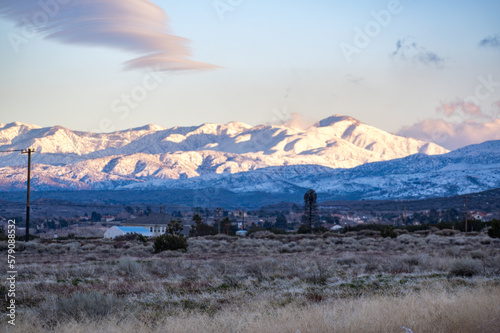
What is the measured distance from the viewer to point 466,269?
22234 millimetres

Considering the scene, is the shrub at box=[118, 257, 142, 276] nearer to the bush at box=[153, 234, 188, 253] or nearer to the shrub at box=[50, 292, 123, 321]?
the shrub at box=[50, 292, 123, 321]

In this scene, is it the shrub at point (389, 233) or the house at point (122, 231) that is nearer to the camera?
the shrub at point (389, 233)

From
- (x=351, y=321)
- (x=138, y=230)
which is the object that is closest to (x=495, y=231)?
(x=351, y=321)

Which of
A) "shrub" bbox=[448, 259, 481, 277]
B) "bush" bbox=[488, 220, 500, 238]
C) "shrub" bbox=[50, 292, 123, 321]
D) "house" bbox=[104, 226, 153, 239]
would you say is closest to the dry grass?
"shrub" bbox=[50, 292, 123, 321]

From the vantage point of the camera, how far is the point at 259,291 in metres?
19.0

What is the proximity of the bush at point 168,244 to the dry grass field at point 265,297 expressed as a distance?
46.7 feet

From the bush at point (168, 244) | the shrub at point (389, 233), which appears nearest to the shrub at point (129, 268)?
the bush at point (168, 244)

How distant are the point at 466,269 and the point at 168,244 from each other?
24.3 metres

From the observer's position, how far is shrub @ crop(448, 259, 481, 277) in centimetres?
2223

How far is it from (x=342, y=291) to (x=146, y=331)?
28.2 feet

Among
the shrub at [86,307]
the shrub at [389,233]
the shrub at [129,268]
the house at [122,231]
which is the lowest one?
the house at [122,231]

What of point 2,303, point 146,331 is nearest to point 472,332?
point 146,331

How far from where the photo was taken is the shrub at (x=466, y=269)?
2223 cm

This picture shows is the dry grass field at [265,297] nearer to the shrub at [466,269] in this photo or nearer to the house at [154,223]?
the shrub at [466,269]
